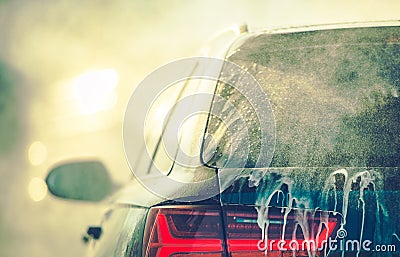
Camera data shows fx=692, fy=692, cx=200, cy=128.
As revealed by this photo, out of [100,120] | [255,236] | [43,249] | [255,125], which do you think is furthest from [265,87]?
[100,120]

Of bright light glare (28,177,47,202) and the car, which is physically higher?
the car

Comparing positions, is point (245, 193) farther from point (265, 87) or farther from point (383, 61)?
point (383, 61)

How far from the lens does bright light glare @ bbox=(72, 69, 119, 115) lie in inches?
395

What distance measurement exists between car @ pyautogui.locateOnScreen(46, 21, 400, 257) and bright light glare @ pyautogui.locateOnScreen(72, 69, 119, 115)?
22.5 feet

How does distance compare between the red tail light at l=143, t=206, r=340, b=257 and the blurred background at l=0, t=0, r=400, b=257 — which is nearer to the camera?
the red tail light at l=143, t=206, r=340, b=257

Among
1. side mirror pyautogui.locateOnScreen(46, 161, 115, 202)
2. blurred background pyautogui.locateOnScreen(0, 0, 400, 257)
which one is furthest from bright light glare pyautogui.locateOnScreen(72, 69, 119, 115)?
side mirror pyautogui.locateOnScreen(46, 161, 115, 202)

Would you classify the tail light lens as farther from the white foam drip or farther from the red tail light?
the white foam drip

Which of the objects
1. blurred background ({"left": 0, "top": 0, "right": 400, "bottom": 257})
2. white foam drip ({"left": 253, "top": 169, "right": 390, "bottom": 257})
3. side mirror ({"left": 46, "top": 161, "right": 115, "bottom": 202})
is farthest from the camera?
blurred background ({"left": 0, "top": 0, "right": 400, "bottom": 257})

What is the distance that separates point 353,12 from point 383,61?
6963mm

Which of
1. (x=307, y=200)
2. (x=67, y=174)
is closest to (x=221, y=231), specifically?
(x=307, y=200)

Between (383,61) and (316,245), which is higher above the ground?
(383,61)

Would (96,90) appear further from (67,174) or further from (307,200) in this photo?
(307,200)

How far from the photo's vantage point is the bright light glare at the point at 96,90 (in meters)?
10.0

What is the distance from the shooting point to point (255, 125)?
265 centimetres
